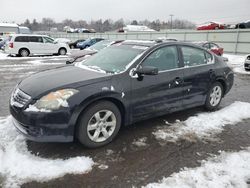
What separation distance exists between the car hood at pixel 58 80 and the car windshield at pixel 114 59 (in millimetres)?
311

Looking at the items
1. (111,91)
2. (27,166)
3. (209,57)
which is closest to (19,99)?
(27,166)

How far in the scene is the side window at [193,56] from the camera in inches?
187

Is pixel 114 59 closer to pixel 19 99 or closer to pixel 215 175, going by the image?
pixel 19 99

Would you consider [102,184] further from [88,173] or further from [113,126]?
[113,126]

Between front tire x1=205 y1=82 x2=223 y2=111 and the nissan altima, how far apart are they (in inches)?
2.0

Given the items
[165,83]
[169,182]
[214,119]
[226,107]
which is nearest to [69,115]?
[169,182]

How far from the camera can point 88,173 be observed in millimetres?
3023

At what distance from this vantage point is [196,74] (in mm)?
4848

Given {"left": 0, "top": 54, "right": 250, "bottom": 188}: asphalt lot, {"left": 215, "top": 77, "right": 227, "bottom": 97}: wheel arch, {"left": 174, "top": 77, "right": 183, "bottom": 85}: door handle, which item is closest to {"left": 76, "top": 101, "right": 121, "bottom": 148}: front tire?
{"left": 0, "top": 54, "right": 250, "bottom": 188}: asphalt lot

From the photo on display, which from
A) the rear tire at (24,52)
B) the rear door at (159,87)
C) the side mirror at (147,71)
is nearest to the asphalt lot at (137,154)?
the rear door at (159,87)

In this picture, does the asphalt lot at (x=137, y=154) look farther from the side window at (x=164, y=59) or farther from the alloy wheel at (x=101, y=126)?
the side window at (x=164, y=59)

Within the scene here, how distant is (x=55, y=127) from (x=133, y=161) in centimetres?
119

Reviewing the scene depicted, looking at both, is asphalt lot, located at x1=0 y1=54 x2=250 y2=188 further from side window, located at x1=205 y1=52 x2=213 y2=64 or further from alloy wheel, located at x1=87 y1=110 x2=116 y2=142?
side window, located at x1=205 y1=52 x2=213 y2=64

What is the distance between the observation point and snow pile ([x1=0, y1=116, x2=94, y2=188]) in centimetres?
288
